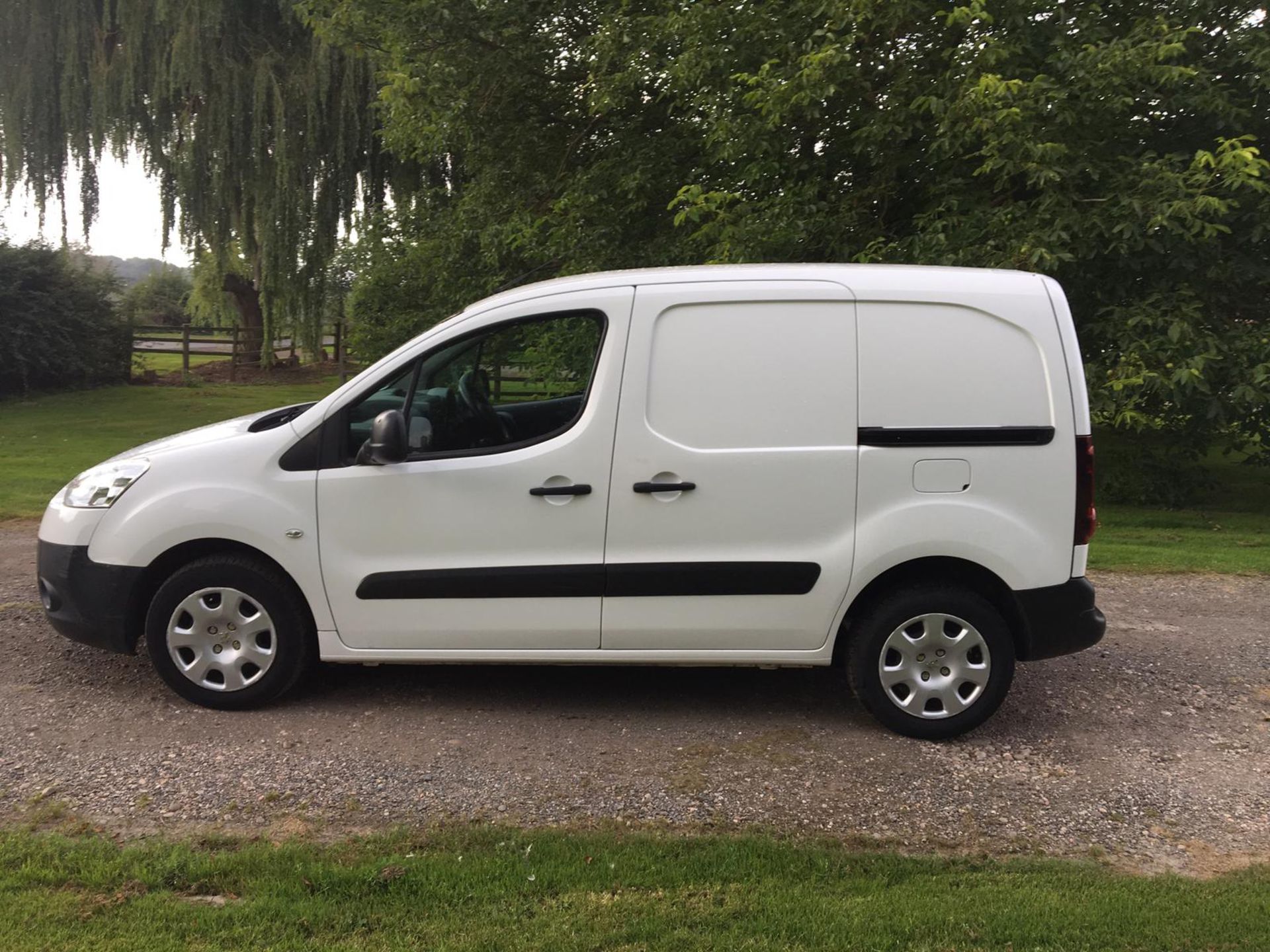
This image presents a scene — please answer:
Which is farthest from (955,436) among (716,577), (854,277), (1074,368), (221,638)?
(221,638)

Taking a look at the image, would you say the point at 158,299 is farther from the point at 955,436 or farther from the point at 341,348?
the point at 955,436

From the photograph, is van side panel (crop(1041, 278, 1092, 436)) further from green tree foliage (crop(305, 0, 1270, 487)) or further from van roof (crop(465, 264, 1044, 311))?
green tree foliage (crop(305, 0, 1270, 487))

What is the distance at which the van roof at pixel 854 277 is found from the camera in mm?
4254

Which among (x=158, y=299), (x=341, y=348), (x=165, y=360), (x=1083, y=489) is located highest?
(x=158, y=299)

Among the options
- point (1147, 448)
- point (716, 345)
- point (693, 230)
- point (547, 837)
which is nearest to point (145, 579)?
point (547, 837)

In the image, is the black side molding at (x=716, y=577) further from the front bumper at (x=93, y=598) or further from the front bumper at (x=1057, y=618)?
the front bumper at (x=93, y=598)

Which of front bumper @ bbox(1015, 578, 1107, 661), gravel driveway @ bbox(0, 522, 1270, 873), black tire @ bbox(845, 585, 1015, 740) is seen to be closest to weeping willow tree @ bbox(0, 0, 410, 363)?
gravel driveway @ bbox(0, 522, 1270, 873)

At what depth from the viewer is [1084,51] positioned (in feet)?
26.7

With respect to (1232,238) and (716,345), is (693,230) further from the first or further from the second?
(716,345)

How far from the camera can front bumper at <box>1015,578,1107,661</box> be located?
4234mm

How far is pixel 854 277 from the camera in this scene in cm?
429

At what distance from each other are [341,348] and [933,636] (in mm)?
20990

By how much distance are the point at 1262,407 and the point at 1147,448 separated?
2.66 m

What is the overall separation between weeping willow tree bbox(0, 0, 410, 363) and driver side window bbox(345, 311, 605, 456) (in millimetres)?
14568
